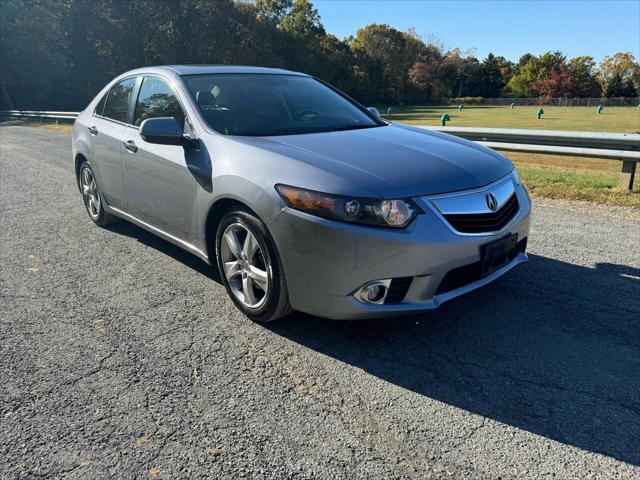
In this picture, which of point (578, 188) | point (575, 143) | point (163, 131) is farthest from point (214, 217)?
point (575, 143)

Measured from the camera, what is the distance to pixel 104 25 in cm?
3831

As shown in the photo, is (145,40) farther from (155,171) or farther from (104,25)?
(155,171)

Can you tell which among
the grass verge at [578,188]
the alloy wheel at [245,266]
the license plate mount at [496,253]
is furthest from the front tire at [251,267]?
the grass verge at [578,188]

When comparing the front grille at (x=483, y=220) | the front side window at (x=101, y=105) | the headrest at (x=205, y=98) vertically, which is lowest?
the front grille at (x=483, y=220)

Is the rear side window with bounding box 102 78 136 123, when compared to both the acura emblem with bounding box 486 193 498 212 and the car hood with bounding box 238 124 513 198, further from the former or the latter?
the acura emblem with bounding box 486 193 498 212

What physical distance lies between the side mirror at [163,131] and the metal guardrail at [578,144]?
10.9ft

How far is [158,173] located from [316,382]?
7.04 ft

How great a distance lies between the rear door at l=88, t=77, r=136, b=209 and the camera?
14.8 feet

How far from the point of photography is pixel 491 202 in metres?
2.94

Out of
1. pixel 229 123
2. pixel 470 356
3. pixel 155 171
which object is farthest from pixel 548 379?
pixel 155 171

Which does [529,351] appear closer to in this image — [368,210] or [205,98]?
[368,210]

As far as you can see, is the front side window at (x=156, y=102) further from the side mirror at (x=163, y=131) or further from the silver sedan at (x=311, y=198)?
the side mirror at (x=163, y=131)

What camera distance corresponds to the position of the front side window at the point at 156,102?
3.86 meters

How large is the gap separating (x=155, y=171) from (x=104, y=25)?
135 ft
